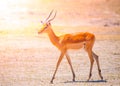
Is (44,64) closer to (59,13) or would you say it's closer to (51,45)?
(51,45)

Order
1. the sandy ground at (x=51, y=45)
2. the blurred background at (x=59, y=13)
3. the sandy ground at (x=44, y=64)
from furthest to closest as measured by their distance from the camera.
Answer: the blurred background at (x=59, y=13) < the sandy ground at (x=51, y=45) < the sandy ground at (x=44, y=64)

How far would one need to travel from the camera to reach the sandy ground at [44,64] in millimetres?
16188

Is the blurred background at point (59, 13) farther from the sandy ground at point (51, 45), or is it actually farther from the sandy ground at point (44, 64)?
the sandy ground at point (44, 64)

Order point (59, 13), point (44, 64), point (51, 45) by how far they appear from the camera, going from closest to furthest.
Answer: point (44, 64) → point (51, 45) → point (59, 13)

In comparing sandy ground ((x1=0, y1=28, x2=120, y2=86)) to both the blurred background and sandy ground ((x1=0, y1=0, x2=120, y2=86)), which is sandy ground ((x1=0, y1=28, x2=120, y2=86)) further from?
the blurred background

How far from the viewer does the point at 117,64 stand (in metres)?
19.5

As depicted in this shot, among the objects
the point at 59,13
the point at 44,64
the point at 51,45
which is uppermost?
the point at 44,64

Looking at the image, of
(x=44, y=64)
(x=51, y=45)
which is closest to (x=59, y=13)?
(x=51, y=45)

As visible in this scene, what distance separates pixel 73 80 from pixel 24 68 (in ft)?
8.36

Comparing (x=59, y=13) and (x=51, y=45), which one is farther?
(x=59, y=13)

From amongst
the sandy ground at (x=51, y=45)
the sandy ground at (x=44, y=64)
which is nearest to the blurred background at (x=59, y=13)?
the sandy ground at (x=51, y=45)

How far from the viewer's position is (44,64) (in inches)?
761

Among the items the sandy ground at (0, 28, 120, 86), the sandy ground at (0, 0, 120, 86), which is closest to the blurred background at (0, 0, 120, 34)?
the sandy ground at (0, 0, 120, 86)

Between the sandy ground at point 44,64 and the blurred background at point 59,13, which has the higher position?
the sandy ground at point 44,64
